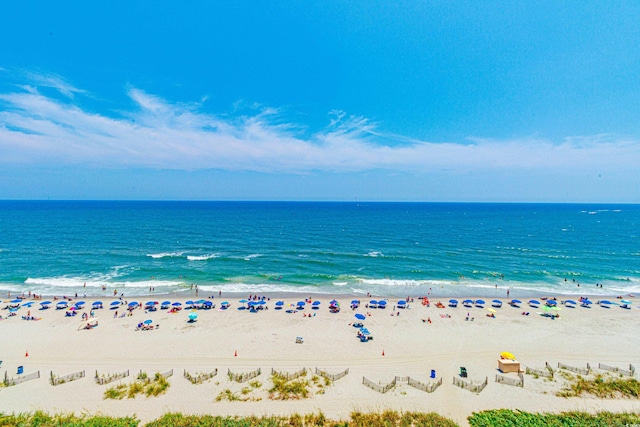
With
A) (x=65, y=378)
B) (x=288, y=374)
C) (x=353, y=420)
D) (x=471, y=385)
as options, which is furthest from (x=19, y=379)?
(x=471, y=385)

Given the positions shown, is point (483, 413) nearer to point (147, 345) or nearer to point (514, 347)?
point (514, 347)

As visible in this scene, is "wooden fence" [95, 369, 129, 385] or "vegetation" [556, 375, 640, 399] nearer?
"vegetation" [556, 375, 640, 399]

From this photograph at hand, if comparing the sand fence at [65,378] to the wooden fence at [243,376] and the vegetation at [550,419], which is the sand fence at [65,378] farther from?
the vegetation at [550,419]

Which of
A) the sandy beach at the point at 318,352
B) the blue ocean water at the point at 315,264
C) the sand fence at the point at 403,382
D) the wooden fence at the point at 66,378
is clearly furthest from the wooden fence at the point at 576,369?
the wooden fence at the point at 66,378

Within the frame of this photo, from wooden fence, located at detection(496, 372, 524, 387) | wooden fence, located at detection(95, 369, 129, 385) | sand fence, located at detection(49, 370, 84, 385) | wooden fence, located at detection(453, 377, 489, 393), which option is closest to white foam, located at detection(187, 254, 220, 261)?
sand fence, located at detection(49, 370, 84, 385)

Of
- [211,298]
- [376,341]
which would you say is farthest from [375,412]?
[211,298]

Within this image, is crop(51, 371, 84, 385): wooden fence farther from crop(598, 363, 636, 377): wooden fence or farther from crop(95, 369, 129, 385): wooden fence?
crop(598, 363, 636, 377): wooden fence

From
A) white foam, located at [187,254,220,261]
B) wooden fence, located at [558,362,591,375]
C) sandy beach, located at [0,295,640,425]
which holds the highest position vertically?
white foam, located at [187,254,220,261]
